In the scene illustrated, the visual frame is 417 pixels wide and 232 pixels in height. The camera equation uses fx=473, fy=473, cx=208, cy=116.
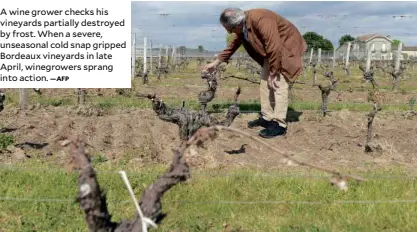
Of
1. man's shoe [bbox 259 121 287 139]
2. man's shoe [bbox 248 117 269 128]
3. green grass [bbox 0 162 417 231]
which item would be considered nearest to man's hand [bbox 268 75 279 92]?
man's shoe [bbox 259 121 287 139]

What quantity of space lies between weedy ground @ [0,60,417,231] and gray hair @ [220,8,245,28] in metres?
1.66

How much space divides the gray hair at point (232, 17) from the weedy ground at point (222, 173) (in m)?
1.66

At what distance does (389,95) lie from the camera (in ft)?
48.2

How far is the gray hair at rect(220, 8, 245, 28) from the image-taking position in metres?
6.32

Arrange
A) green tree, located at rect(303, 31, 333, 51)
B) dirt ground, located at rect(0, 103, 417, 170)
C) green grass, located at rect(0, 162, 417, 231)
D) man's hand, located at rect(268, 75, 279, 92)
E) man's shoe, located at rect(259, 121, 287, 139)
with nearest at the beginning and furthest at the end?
1. green grass, located at rect(0, 162, 417, 231)
2. dirt ground, located at rect(0, 103, 417, 170)
3. man's hand, located at rect(268, 75, 279, 92)
4. man's shoe, located at rect(259, 121, 287, 139)
5. green tree, located at rect(303, 31, 333, 51)

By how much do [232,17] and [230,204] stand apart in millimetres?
2881

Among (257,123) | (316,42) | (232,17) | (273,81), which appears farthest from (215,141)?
(316,42)

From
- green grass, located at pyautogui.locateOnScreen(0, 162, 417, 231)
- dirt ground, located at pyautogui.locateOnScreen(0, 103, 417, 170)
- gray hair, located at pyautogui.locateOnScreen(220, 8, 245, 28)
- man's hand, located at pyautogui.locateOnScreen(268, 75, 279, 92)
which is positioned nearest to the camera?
green grass, located at pyautogui.locateOnScreen(0, 162, 417, 231)

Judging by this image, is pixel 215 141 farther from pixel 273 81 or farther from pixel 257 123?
pixel 257 123

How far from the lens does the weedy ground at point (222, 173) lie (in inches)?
164

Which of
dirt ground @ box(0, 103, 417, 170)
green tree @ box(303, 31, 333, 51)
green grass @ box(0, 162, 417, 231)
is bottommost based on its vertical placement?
green grass @ box(0, 162, 417, 231)

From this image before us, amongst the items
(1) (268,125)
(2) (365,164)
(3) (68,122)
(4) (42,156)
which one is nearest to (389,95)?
(1) (268,125)

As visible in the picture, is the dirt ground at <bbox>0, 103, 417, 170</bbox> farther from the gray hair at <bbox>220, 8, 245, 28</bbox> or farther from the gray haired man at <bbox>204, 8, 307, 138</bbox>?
the gray hair at <bbox>220, 8, 245, 28</bbox>

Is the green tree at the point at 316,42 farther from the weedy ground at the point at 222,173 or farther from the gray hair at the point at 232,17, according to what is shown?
the gray hair at the point at 232,17
